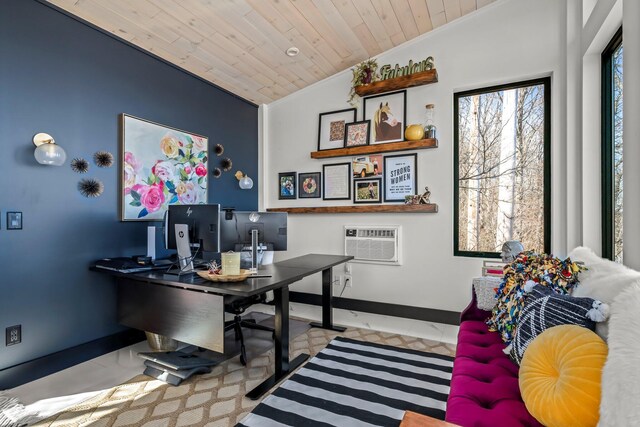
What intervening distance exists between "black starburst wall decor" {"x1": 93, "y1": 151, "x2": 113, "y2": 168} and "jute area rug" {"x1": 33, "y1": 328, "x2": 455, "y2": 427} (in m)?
1.66

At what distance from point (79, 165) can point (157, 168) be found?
0.65 m

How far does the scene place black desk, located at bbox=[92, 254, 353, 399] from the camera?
6.69 ft

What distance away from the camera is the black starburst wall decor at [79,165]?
8.00ft

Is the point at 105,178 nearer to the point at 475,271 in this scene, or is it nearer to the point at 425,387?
the point at 425,387

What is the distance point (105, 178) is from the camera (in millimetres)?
2646

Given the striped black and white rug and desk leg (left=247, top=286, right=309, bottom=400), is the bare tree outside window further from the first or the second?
desk leg (left=247, top=286, right=309, bottom=400)

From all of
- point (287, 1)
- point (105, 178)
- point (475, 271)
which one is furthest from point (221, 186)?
point (475, 271)

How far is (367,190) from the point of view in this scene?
3.59m

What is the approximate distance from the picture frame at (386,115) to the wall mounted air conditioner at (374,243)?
3.13 feet

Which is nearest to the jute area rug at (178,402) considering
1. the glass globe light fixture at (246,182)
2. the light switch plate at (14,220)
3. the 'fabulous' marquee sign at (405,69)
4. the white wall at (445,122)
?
the light switch plate at (14,220)

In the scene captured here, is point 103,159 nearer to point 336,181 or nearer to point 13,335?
point 13,335

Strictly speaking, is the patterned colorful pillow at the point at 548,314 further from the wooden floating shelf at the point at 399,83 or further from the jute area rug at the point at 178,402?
the wooden floating shelf at the point at 399,83

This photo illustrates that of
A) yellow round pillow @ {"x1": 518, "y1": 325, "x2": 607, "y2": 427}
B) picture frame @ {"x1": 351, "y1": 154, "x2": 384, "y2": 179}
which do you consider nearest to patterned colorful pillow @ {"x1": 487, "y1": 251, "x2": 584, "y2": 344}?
yellow round pillow @ {"x1": 518, "y1": 325, "x2": 607, "y2": 427}

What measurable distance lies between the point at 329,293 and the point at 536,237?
1984mm
